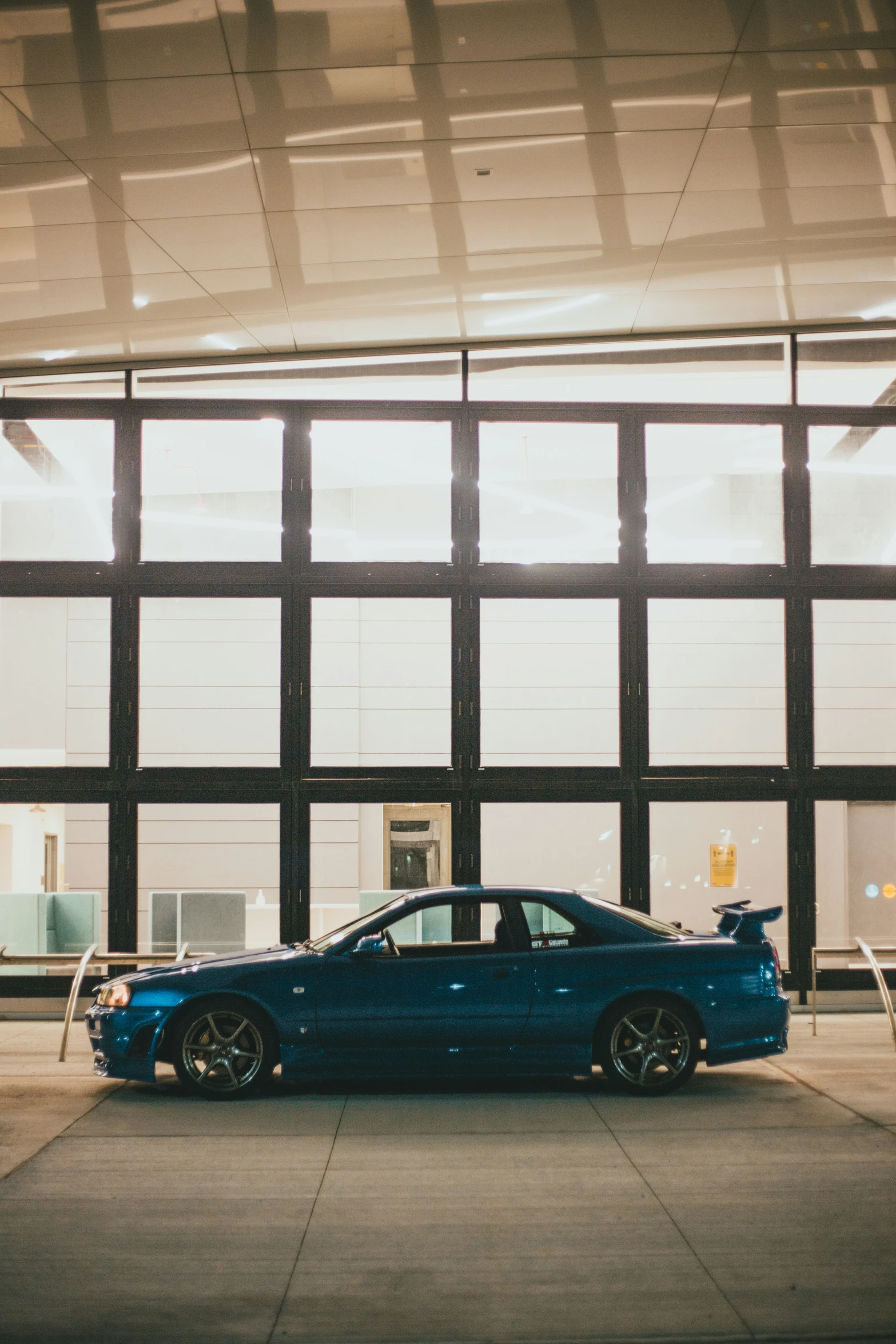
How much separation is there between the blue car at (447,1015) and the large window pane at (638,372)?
615 centimetres

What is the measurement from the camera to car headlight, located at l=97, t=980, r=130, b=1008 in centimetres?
776

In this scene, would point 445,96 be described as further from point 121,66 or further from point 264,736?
point 264,736

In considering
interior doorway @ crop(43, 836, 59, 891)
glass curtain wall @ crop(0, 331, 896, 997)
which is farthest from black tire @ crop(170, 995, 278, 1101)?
interior doorway @ crop(43, 836, 59, 891)

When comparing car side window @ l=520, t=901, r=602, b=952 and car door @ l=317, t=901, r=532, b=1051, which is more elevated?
car side window @ l=520, t=901, r=602, b=952

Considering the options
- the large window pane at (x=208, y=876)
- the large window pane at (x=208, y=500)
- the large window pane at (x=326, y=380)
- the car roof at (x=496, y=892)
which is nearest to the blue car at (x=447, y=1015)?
the car roof at (x=496, y=892)

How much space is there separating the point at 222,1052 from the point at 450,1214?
9.24 ft

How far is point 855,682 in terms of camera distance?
471 inches

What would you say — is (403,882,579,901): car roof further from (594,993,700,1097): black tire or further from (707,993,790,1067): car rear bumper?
(707,993,790,1067): car rear bumper

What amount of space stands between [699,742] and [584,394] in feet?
12.0

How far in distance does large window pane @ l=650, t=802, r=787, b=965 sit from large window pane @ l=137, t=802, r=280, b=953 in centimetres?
375

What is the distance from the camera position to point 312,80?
7.09 m

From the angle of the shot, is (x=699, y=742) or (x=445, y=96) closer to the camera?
(x=445, y=96)

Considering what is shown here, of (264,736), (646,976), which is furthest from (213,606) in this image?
(646,976)

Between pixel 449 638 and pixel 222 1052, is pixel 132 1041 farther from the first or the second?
pixel 449 638
